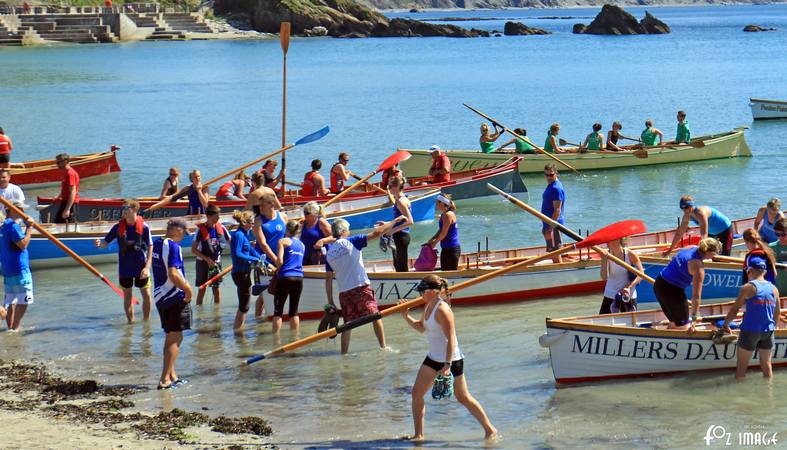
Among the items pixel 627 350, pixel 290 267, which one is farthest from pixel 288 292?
pixel 627 350

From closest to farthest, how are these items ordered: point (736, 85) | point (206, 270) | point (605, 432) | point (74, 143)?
point (605, 432) < point (206, 270) < point (74, 143) < point (736, 85)

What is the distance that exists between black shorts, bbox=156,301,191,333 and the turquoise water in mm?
799

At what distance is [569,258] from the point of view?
54.3ft

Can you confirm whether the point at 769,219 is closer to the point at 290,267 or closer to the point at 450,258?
the point at 450,258

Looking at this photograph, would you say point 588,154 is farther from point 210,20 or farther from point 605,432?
point 210,20

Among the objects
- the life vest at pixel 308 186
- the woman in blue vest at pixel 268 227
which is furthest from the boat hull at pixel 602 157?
the woman in blue vest at pixel 268 227

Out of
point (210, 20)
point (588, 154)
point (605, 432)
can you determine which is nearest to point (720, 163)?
point (588, 154)

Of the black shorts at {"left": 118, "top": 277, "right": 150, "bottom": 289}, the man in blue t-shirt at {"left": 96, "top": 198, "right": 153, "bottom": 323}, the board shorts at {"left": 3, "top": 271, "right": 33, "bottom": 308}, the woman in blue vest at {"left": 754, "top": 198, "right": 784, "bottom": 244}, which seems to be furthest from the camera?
the woman in blue vest at {"left": 754, "top": 198, "right": 784, "bottom": 244}

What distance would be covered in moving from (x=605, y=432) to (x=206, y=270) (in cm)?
695

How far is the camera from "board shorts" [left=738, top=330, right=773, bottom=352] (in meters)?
11.8

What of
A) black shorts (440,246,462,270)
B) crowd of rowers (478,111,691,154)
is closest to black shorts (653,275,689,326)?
black shorts (440,246,462,270)

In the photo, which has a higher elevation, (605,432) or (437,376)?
(437,376)

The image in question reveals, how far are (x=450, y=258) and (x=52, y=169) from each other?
16.2 m

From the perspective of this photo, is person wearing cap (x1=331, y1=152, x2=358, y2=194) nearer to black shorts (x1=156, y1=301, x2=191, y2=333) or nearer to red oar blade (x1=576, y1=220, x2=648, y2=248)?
red oar blade (x1=576, y1=220, x2=648, y2=248)
